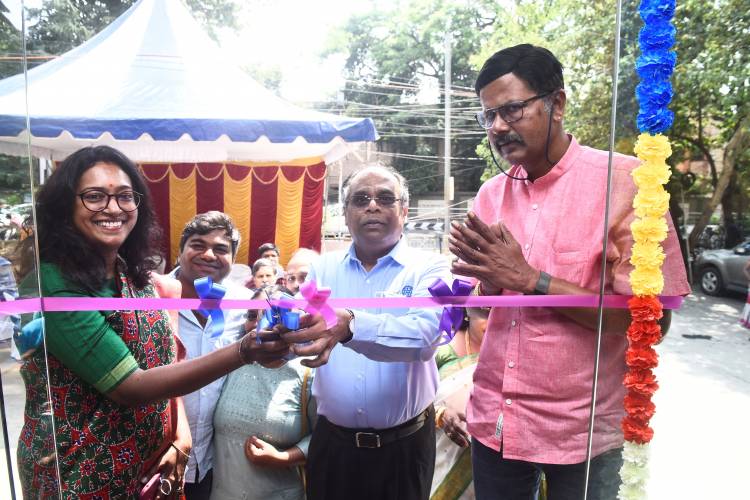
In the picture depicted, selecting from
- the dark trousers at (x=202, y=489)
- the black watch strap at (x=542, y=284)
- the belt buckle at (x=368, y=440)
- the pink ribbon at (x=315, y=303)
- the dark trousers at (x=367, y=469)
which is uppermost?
the black watch strap at (x=542, y=284)

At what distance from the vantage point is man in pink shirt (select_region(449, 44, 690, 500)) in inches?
53.7

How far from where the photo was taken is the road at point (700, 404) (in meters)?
1.62

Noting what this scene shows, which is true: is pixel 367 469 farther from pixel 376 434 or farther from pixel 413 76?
pixel 413 76

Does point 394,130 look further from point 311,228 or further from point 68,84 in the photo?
point 68,84

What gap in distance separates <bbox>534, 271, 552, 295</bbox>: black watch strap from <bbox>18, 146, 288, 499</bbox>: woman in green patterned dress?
0.66 meters

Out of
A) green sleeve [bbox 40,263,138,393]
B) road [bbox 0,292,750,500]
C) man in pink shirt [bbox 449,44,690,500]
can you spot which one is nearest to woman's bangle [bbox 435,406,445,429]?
man in pink shirt [bbox 449,44,690,500]

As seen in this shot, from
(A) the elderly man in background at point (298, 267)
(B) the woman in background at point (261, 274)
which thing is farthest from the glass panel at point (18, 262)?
(A) the elderly man in background at point (298, 267)

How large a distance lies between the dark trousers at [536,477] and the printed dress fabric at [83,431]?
3.11ft

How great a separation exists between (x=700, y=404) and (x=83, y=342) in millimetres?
2068

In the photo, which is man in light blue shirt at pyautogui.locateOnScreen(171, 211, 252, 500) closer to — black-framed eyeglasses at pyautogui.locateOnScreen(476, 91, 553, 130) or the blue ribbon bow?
the blue ribbon bow

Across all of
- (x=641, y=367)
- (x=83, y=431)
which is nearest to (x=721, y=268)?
(x=641, y=367)

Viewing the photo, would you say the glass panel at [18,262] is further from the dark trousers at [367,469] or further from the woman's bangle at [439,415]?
the woman's bangle at [439,415]

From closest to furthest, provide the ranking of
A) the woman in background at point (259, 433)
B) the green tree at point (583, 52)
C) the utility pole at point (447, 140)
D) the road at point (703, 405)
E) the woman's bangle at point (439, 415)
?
1. the green tree at point (583, 52)
2. the utility pole at point (447, 140)
3. the road at point (703, 405)
4. the woman in background at point (259, 433)
5. the woman's bangle at point (439, 415)

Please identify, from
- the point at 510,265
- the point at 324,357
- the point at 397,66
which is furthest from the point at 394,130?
the point at 324,357
